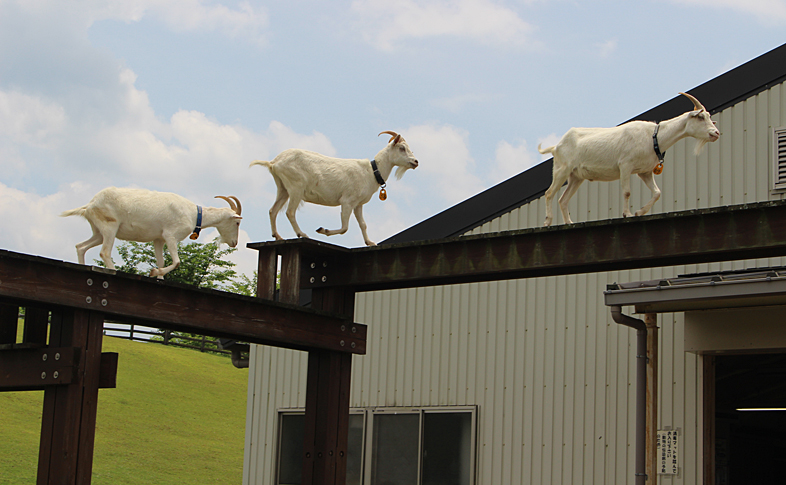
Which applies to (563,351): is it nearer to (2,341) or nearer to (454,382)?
(454,382)

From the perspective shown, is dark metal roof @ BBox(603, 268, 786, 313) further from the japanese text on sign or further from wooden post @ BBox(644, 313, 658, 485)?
the japanese text on sign

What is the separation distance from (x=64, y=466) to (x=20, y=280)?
1.23m

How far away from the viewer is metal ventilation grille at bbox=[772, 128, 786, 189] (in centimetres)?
977

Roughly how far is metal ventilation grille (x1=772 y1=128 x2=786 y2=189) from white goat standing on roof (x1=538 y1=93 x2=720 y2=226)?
2975 millimetres

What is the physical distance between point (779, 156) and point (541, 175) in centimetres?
289

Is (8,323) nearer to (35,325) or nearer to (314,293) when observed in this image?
(35,325)

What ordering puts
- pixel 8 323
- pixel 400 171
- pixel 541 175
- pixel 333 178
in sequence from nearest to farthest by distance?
pixel 8 323 → pixel 333 178 → pixel 400 171 → pixel 541 175

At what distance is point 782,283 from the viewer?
721 cm

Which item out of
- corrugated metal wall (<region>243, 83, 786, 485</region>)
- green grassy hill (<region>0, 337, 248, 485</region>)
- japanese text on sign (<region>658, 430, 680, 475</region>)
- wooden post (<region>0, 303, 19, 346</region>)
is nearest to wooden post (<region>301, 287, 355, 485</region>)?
wooden post (<region>0, 303, 19, 346</region>)

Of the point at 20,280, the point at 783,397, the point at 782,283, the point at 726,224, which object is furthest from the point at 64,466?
the point at 783,397

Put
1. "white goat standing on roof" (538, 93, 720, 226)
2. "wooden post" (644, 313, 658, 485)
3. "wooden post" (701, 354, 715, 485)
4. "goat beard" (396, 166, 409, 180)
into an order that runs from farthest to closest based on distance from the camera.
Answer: "wooden post" (701, 354, 715, 485) < "wooden post" (644, 313, 658, 485) < "goat beard" (396, 166, 409, 180) < "white goat standing on roof" (538, 93, 720, 226)

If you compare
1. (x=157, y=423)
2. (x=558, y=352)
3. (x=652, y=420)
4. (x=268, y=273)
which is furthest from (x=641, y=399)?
(x=157, y=423)

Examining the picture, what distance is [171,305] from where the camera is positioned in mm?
6375

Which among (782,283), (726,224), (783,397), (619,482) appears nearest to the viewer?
(726,224)
